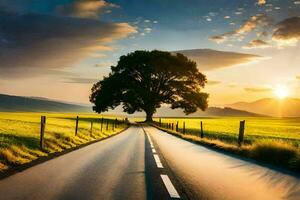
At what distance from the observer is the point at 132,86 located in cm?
7600

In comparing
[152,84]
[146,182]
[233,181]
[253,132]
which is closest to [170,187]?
[146,182]

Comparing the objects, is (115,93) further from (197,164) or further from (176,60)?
(197,164)

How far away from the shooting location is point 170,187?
25.7 ft

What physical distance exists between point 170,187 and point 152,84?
6914cm

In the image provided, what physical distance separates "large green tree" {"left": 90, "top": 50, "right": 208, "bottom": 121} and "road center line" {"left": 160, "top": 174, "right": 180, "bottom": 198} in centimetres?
6498

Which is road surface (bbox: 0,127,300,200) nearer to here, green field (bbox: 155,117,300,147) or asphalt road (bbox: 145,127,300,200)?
asphalt road (bbox: 145,127,300,200)

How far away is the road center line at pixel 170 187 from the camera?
7016 millimetres

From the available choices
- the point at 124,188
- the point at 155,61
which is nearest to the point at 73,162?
the point at 124,188

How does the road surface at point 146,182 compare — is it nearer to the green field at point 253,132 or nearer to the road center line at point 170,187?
the road center line at point 170,187

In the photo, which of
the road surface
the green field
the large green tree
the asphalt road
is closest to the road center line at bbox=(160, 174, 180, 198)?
the road surface

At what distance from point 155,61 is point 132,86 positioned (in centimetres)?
668

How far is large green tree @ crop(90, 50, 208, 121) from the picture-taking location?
7444 centimetres

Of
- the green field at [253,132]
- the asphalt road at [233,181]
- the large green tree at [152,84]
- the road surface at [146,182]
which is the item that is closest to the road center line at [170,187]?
the road surface at [146,182]

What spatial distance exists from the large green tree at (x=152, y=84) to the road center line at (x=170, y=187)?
6498 cm
